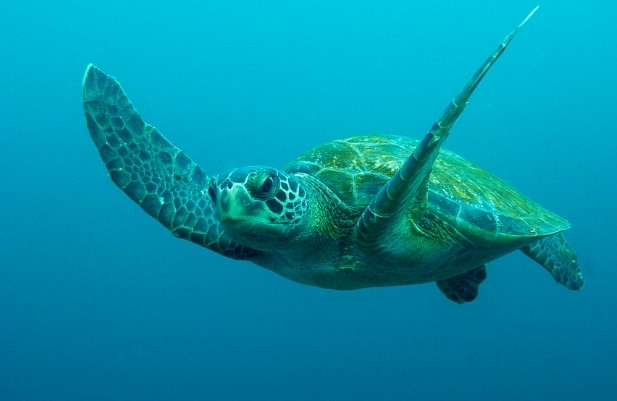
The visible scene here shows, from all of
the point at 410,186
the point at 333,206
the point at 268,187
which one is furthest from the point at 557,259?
the point at 268,187

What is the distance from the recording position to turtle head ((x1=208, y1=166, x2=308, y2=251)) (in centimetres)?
238

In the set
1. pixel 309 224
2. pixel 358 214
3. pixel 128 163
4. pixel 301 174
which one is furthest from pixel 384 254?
pixel 128 163

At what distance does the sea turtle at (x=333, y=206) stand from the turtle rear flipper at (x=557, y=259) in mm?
798

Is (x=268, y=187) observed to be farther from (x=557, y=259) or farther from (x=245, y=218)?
(x=557, y=259)

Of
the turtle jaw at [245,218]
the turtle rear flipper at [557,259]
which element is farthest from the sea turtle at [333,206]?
the turtle rear flipper at [557,259]

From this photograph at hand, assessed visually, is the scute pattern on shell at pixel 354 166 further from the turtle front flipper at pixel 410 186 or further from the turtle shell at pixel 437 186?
the turtle front flipper at pixel 410 186

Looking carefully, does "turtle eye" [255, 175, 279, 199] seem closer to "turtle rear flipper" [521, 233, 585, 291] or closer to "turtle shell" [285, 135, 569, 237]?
"turtle shell" [285, 135, 569, 237]

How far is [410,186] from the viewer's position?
7.64 feet

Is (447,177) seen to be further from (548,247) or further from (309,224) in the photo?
(548,247)

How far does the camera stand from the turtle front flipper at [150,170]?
3629mm

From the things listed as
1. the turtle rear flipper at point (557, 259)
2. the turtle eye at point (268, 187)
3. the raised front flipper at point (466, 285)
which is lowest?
the turtle eye at point (268, 187)

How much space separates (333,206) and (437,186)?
0.78 meters

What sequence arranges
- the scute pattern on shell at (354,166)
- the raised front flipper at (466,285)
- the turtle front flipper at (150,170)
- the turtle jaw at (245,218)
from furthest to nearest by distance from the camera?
the raised front flipper at (466,285) < the turtle front flipper at (150,170) < the scute pattern on shell at (354,166) < the turtle jaw at (245,218)


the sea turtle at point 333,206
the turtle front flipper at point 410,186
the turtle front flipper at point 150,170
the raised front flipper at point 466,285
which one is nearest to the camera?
the turtle front flipper at point 410,186
